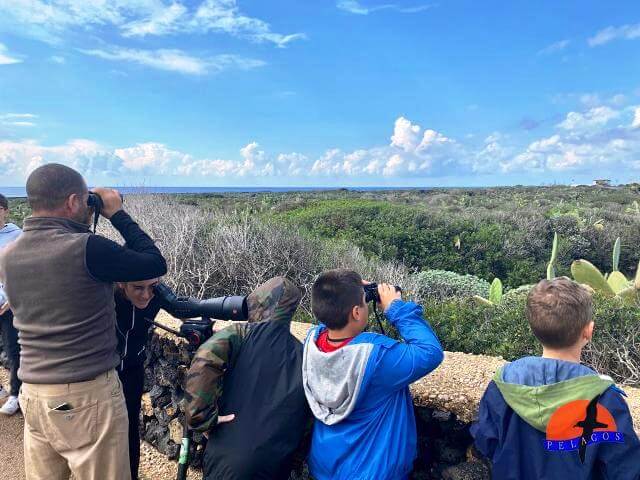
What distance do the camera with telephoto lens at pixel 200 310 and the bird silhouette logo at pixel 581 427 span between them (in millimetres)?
1451

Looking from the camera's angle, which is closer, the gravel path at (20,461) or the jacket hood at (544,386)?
the jacket hood at (544,386)

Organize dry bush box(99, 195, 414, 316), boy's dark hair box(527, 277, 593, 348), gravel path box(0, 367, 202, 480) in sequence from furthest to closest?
1. dry bush box(99, 195, 414, 316)
2. gravel path box(0, 367, 202, 480)
3. boy's dark hair box(527, 277, 593, 348)

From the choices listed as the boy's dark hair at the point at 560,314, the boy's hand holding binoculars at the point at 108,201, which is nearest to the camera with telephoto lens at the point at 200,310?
the boy's hand holding binoculars at the point at 108,201

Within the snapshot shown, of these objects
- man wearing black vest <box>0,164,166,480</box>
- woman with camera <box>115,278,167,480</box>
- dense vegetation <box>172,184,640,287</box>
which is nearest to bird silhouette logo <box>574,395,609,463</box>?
man wearing black vest <box>0,164,166,480</box>

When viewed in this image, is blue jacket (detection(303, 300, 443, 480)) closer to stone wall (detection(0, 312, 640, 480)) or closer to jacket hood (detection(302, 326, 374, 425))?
jacket hood (detection(302, 326, 374, 425))

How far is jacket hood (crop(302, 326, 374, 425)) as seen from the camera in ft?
6.23

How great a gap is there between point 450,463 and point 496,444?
691 mm

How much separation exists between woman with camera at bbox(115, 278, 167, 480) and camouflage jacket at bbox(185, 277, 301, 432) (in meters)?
0.62

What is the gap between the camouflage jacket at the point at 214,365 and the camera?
2.10 meters

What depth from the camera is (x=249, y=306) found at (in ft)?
7.88

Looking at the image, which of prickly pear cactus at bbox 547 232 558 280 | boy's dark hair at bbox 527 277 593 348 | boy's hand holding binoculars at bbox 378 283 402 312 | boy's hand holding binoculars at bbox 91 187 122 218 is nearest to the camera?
boy's dark hair at bbox 527 277 593 348

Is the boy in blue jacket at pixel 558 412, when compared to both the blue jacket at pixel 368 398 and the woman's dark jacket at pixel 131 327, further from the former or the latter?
the woman's dark jacket at pixel 131 327

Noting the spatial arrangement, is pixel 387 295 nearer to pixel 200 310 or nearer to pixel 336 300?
pixel 336 300

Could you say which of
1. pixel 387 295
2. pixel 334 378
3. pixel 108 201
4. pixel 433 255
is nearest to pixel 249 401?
pixel 334 378
